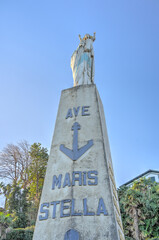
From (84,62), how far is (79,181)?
486 cm

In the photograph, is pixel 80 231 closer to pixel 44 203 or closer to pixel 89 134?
pixel 44 203

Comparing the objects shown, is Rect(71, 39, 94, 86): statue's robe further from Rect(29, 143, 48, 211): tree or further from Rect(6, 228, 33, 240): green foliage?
Rect(29, 143, 48, 211): tree

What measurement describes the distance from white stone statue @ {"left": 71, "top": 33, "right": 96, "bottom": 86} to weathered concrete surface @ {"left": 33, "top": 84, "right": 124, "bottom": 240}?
1.82m

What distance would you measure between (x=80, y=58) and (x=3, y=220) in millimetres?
14701

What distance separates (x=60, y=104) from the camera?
686 centimetres

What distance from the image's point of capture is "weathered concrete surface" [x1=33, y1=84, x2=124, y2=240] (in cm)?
424

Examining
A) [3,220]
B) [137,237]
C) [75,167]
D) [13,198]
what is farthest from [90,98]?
[13,198]

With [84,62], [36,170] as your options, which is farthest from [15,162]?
[84,62]

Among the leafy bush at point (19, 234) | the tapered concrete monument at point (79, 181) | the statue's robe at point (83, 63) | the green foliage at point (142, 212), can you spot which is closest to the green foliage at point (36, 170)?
the leafy bush at point (19, 234)

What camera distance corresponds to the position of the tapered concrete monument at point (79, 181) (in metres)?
4.26

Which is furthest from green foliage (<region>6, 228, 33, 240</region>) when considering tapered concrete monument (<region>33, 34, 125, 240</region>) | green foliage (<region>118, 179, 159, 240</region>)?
tapered concrete monument (<region>33, 34, 125, 240</region>)

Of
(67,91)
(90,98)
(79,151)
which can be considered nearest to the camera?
(79,151)

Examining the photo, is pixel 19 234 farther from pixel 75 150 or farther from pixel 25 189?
pixel 75 150

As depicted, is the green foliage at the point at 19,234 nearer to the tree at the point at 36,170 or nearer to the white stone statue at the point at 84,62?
the tree at the point at 36,170
